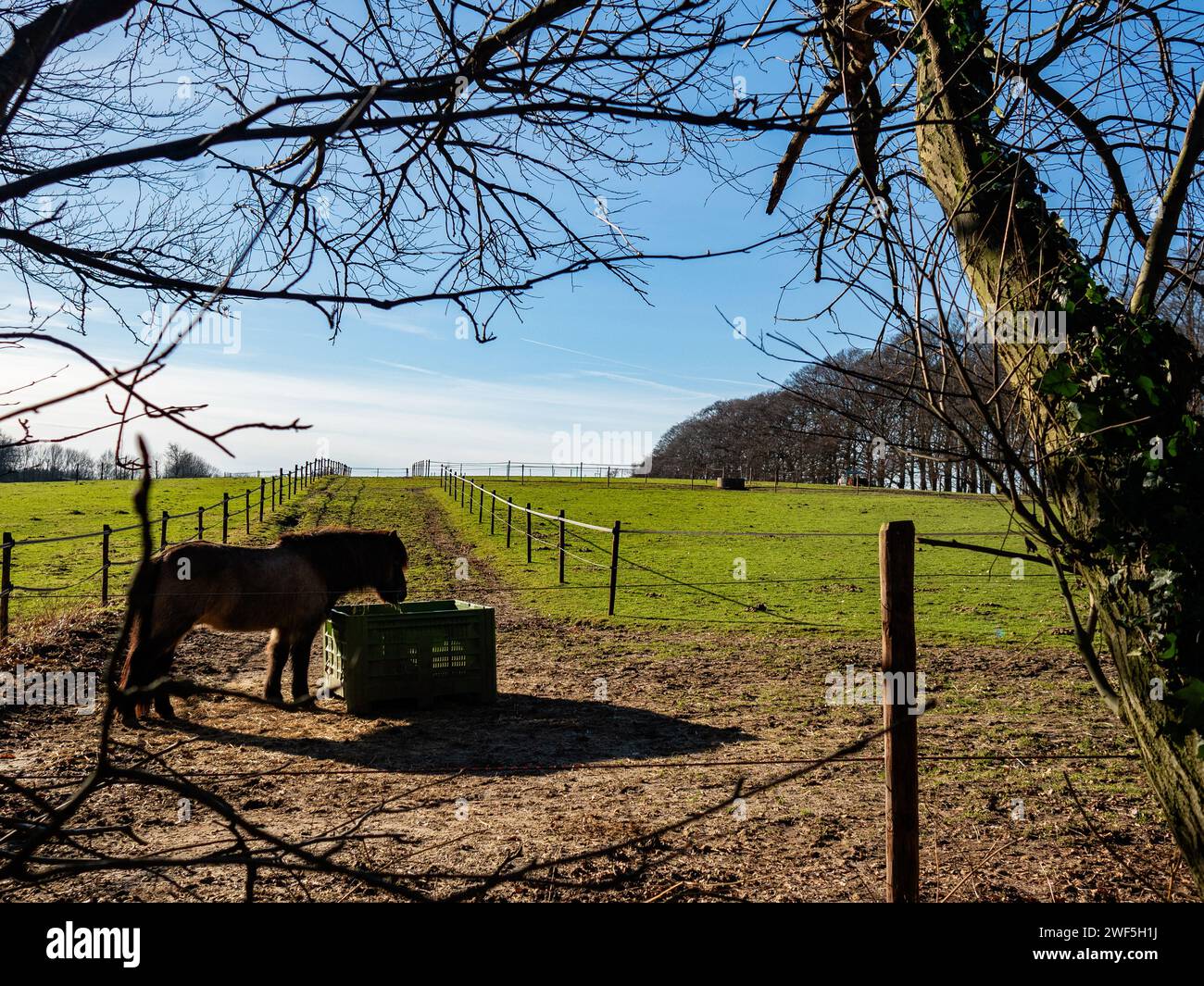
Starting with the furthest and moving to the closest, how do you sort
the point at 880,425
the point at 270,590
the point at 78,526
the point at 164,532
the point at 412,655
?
the point at 78,526 < the point at 164,532 < the point at 270,590 < the point at 412,655 < the point at 880,425

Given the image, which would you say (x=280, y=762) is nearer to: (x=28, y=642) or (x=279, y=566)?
(x=279, y=566)

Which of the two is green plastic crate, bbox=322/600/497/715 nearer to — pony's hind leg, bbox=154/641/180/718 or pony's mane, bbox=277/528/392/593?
pony's mane, bbox=277/528/392/593

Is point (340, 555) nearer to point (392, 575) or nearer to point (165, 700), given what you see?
point (392, 575)

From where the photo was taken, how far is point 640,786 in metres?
5.00

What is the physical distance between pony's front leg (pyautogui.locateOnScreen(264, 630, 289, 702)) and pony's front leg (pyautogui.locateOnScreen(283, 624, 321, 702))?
93 mm

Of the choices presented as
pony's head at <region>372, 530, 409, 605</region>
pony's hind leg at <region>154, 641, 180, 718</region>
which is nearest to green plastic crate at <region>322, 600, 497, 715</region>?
pony's head at <region>372, 530, 409, 605</region>

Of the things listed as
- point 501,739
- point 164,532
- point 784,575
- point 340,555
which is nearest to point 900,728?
point 501,739

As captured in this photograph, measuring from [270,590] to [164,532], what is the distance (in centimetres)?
385

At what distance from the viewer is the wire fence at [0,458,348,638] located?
8.53m

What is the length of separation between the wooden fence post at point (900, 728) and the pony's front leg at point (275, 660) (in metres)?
5.58

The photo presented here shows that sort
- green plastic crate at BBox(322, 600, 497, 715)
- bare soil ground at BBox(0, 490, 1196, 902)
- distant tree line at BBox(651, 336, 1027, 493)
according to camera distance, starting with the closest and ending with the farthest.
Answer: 1. distant tree line at BBox(651, 336, 1027, 493)
2. bare soil ground at BBox(0, 490, 1196, 902)
3. green plastic crate at BBox(322, 600, 497, 715)
